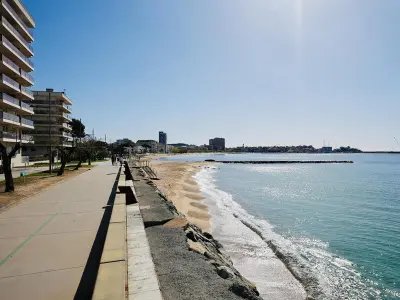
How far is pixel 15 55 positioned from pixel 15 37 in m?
2.86

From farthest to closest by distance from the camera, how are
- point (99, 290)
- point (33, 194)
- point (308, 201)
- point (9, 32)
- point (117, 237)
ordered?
1. point (9, 32)
2. point (308, 201)
3. point (33, 194)
4. point (117, 237)
5. point (99, 290)

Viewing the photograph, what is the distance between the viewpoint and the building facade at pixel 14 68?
39.8 metres

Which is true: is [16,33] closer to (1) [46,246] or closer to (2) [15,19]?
(2) [15,19]

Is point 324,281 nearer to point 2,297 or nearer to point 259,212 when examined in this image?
point 2,297

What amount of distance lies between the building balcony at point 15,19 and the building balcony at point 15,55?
3.98 metres

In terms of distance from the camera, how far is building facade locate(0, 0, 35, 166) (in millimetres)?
39812

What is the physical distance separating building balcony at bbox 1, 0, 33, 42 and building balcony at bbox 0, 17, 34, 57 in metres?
1.03

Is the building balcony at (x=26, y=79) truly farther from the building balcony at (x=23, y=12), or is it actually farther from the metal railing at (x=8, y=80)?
the building balcony at (x=23, y=12)

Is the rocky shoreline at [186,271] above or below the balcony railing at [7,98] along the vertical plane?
below

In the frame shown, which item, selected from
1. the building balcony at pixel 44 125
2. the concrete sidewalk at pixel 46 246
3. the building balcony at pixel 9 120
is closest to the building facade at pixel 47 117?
the building balcony at pixel 44 125

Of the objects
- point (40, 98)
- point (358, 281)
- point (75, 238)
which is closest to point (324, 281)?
point (358, 281)

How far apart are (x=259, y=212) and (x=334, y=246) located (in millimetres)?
7510

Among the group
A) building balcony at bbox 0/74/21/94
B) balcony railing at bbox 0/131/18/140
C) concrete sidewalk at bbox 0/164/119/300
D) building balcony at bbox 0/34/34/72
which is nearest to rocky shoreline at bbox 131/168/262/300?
concrete sidewalk at bbox 0/164/119/300

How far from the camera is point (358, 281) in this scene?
980 cm
